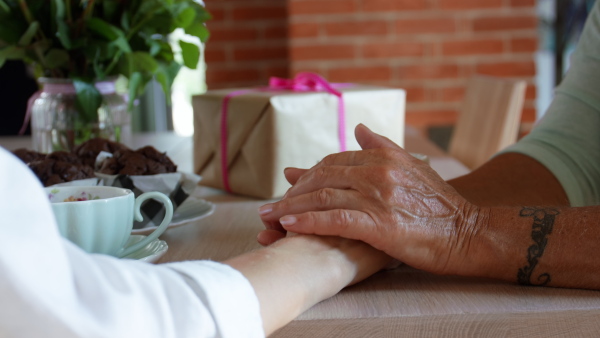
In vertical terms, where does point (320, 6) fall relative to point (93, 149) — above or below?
above

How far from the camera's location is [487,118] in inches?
77.4

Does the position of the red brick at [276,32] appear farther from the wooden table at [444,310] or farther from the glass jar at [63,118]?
the wooden table at [444,310]

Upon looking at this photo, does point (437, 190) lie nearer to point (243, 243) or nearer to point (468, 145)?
point (243, 243)

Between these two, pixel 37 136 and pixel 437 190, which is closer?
pixel 437 190

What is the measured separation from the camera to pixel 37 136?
4.10 ft

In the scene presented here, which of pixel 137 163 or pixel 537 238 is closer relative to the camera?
pixel 537 238

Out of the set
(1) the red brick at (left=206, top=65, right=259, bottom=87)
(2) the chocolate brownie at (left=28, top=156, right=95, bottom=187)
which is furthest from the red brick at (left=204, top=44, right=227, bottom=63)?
(2) the chocolate brownie at (left=28, top=156, right=95, bottom=187)

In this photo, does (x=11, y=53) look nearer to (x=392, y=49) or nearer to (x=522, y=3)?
(x=392, y=49)

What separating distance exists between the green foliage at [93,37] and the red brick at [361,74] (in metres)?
1.60

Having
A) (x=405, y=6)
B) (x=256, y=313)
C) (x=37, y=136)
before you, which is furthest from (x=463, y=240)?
(x=405, y=6)

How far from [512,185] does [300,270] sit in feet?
1.54

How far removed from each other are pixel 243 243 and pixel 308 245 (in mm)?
210

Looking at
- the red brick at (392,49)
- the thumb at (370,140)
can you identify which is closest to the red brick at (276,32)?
the red brick at (392,49)

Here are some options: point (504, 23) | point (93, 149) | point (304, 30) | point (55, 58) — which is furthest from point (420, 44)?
point (93, 149)
